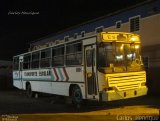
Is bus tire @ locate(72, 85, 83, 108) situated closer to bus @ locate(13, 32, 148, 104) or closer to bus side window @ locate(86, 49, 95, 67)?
bus @ locate(13, 32, 148, 104)

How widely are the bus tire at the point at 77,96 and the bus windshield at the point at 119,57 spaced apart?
96.2 inches

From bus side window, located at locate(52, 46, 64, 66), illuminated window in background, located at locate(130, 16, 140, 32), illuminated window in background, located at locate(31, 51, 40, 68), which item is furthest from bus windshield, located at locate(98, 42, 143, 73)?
illuminated window in background, located at locate(130, 16, 140, 32)

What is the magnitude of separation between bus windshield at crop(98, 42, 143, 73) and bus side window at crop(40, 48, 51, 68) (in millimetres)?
6125

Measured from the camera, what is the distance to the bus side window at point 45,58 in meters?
22.0

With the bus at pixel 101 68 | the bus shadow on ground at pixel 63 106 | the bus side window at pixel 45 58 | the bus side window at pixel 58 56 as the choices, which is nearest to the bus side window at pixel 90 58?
the bus at pixel 101 68

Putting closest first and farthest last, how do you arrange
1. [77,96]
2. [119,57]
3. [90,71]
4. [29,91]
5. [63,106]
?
[119,57] → [90,71] → [77,96] → [63,106] → [29,91]

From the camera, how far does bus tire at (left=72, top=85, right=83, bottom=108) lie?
18.0 m

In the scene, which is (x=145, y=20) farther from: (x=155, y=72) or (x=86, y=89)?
(x=86, y=89)

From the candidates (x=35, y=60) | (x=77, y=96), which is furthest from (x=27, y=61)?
(x=77, y=96)

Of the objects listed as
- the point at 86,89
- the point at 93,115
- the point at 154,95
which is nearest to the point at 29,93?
the point at 154,95

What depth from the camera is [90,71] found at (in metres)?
16.8

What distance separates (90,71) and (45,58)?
20.8 ft

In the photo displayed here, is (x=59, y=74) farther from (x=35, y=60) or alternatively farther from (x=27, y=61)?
(x=27, y=61)

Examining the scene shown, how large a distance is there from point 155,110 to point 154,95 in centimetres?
1086
